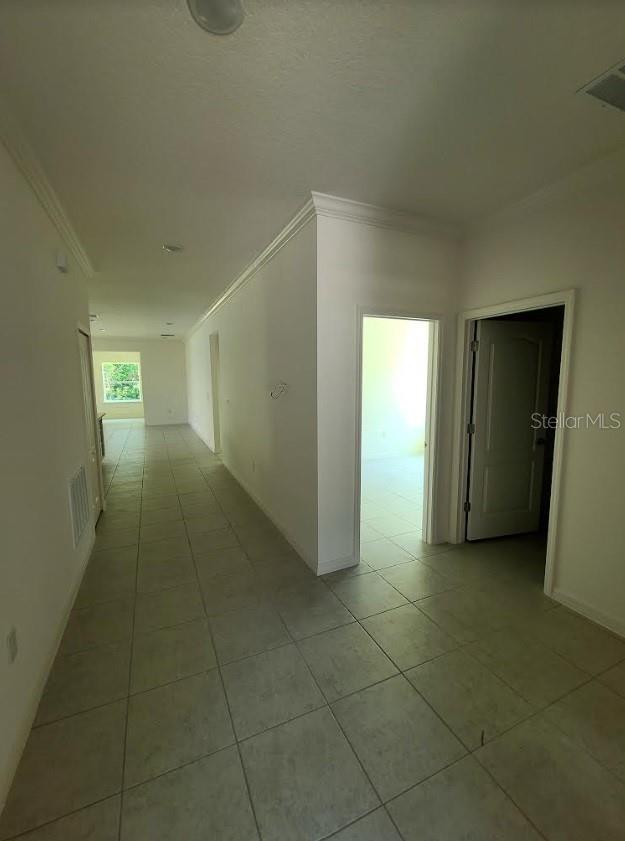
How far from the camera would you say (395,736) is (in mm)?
1505

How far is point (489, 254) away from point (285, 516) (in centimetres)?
281

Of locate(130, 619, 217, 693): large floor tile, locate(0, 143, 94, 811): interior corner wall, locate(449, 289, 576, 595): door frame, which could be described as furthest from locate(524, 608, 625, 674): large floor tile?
locate(0, 143, 94, 811): interior corner wall

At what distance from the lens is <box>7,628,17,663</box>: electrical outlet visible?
1438mm

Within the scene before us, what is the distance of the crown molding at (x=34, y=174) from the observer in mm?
1626

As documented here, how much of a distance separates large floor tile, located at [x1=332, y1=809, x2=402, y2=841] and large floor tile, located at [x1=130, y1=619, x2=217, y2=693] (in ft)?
3.15

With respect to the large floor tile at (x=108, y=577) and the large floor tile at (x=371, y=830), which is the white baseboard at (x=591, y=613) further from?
the large floor tile at (x=108, y=577)

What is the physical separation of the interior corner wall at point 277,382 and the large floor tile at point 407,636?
0.72 m

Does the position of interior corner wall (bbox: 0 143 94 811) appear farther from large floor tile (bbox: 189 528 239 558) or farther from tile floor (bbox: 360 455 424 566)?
tile floor (bbox: 360 455 424 566)

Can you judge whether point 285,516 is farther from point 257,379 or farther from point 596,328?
point 596,328

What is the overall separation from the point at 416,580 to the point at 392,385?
4299 mm

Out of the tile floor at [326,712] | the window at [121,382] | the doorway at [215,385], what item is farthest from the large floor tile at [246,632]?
the window at [121,382]

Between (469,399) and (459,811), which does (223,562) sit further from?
(469,399)

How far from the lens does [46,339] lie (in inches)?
87.7

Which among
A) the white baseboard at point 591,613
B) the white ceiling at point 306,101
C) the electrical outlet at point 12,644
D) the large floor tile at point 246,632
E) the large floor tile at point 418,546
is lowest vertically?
the large floor tile at point 246,632
